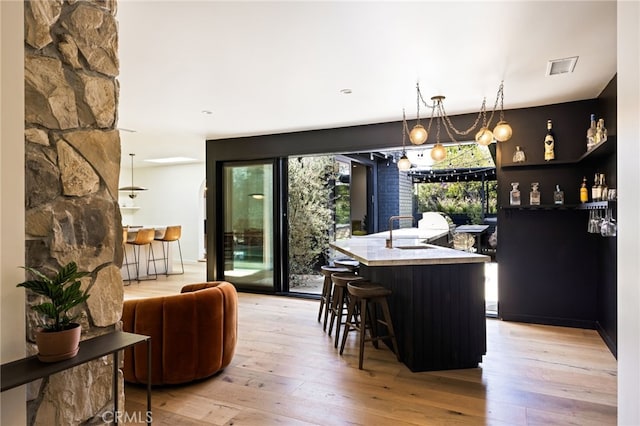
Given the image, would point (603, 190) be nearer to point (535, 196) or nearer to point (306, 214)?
point (535, 196)

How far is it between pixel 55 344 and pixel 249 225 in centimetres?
508

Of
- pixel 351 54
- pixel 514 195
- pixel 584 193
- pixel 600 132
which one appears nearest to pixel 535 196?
pixel 514 195

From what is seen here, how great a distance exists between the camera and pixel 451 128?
483cm

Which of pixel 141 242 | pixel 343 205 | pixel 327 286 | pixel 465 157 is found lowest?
pixel 327 286

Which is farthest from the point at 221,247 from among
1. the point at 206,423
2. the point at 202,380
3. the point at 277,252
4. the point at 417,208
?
the point at 417,208

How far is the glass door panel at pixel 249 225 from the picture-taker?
20.4ft

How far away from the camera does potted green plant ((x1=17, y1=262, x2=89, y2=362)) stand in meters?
1.31

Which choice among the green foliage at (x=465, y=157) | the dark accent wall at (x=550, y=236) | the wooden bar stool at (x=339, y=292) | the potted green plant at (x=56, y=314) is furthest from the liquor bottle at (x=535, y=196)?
the green foliage at (x=465, y=157)

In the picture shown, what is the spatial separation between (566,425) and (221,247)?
5313 millimetres

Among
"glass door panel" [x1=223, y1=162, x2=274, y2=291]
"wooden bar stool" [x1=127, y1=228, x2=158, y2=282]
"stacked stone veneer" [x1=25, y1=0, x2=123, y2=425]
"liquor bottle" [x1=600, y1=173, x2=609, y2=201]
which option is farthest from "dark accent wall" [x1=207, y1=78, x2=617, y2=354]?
"wooden bar stool" [x1=127, y1=228, x2=158, y2=282]

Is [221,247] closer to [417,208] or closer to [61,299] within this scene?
[61,299]

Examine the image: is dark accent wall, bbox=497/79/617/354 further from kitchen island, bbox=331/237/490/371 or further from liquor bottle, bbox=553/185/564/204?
kitchen island, bbox=331/237/490/371

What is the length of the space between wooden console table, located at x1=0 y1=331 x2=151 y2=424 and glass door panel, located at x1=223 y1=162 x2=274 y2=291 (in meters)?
4.52

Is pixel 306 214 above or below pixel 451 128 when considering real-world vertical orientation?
below
